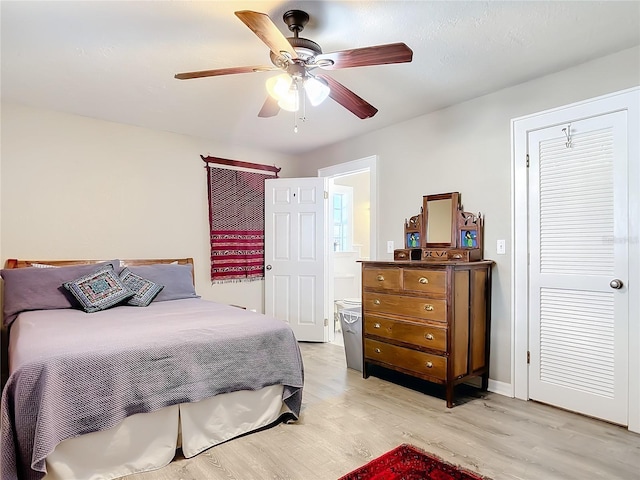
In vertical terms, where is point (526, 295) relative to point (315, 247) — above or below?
below

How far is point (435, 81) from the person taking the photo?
281 centimetres

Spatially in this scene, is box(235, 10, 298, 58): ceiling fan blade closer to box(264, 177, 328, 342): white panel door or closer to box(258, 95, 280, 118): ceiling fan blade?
box(258, 95, 280, 118): ceiling fan blade

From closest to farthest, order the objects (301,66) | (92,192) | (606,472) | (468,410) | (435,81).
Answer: (606,472) < (301,66) < (468,410) < (435,81) < (92,192)

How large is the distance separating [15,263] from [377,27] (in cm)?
339

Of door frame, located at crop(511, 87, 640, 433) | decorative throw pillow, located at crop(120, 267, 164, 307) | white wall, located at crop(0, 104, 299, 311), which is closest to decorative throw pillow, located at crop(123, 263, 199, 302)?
decorative throw pillow, located at crop(120, 267, 164, 307)

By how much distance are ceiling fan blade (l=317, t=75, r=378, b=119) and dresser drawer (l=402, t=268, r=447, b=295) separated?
1253mm

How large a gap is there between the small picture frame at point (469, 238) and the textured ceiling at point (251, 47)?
3.73 feet

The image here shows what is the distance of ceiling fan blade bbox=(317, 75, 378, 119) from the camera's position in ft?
7.06

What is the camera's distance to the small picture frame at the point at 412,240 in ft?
11.7

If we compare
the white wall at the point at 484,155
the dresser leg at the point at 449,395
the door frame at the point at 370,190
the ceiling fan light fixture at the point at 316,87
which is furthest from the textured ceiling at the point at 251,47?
the dresser leg at the point at 449,395

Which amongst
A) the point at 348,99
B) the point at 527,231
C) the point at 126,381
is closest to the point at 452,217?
the point at 527,231

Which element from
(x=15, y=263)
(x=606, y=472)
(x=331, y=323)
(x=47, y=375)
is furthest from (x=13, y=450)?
→ (x=331, y=323)

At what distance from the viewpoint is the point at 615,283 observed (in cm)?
241

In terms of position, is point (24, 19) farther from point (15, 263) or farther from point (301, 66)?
point (15, 263)
